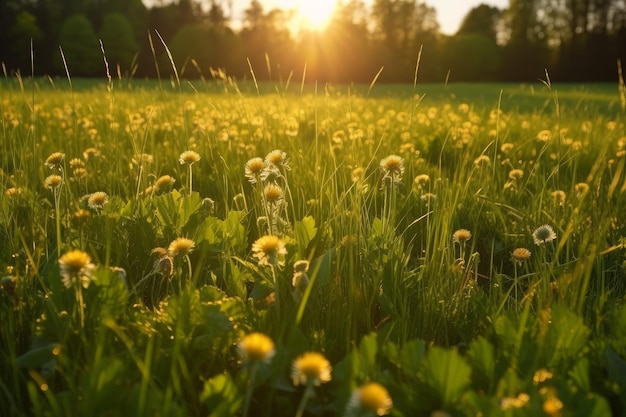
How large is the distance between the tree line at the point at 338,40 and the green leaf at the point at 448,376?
3371 cm

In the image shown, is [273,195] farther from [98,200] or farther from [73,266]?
[73,266]

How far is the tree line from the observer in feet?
132

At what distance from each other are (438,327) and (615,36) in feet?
160

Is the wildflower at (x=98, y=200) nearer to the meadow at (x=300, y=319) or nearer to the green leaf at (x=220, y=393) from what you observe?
the meadow at (x=300, y=319)

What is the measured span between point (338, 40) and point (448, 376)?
45.7m

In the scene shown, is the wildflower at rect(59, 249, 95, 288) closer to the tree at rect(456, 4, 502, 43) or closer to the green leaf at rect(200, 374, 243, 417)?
the green leaf at rect(200, 374, 243, 417)

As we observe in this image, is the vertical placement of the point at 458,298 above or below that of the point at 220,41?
below

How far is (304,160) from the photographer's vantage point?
2912 millimetres

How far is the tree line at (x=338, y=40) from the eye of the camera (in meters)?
40.1

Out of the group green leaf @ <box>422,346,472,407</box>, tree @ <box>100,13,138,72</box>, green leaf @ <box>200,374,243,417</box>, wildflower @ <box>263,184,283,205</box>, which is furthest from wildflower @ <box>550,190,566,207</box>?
tree @ <box>100,13,138,72</box>

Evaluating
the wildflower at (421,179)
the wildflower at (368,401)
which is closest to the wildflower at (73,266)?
the wildflower at (368,401)

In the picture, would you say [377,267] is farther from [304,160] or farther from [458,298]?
[304,160]

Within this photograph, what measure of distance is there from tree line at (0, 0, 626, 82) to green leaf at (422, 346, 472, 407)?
33.7 m

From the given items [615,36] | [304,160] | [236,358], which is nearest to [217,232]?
[236,358]
